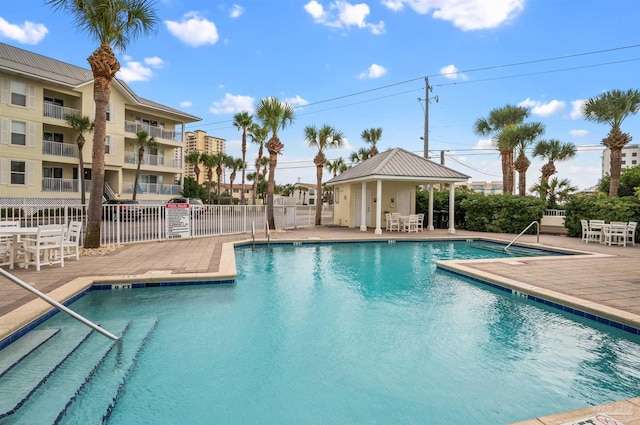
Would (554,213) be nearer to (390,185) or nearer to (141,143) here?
(390,185)

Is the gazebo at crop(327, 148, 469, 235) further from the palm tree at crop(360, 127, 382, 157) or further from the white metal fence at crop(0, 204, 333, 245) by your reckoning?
the white metal fence at crop(0, 204, 333, 245)

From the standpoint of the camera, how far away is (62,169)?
23.9m

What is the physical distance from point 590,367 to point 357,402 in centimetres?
280

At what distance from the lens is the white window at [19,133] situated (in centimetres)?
2111

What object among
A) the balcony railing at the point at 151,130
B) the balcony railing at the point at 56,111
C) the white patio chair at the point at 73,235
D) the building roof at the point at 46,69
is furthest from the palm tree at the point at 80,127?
the white patio chair at the point at 73,235

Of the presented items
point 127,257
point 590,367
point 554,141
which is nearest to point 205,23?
point 127,257

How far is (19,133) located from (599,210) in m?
30.4

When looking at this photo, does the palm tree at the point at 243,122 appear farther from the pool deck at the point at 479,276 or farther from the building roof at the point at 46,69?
the pool deck at the point at 479,276

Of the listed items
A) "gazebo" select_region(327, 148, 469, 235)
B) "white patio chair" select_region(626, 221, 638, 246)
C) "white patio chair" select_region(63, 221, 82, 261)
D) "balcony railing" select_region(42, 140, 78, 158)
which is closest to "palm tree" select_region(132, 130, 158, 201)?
"balcony railing" select_region(42, 140, 78, 158)

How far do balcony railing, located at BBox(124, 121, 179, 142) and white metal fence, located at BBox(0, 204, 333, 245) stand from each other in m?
14.4

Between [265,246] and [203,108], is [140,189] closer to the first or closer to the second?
[203,108]

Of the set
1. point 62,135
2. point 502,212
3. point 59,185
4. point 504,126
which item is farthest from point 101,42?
point 504,126

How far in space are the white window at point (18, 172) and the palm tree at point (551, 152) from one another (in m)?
31.4

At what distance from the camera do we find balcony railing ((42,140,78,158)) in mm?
22578
